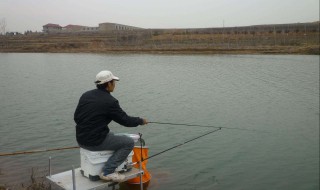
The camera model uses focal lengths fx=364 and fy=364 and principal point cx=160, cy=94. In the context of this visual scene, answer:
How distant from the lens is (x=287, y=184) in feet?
27.8

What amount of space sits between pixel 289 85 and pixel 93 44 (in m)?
66.9

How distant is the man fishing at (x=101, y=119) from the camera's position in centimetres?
601

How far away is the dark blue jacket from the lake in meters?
2.67

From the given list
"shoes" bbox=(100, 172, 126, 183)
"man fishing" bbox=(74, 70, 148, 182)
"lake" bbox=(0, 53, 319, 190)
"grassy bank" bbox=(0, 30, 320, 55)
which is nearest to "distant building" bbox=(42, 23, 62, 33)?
"grassy bank" bbox=(0, 30, 320, 55)

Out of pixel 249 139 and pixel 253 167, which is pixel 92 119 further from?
pixel 249 139

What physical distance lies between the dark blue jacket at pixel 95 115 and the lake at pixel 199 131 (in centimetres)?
267

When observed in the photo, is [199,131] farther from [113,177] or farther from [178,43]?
[178,43]

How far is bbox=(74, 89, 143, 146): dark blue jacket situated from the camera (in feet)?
19.7

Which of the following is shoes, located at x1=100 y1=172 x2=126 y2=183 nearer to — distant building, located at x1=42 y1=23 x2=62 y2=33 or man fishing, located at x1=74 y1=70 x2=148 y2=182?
man fishing, located at x1=74 y1=70 x2=148 y2=182

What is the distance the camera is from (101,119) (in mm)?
6062

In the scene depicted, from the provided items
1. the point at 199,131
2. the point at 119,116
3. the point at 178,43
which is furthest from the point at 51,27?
the point at 119,116

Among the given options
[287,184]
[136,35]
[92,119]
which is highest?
[136,35]

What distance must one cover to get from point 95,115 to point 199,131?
24.5 feet

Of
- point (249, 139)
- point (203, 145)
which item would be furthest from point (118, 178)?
point (249, 139)
